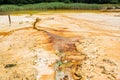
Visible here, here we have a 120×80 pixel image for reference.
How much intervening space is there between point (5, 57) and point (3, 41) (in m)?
3.50

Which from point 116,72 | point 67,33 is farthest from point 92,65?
point 67,33

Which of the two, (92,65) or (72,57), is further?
(72,57)

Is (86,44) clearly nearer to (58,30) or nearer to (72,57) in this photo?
(72,57)

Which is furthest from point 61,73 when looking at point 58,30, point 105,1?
point 105,1

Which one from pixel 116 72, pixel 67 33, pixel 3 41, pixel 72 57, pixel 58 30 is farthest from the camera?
pixel 58 30

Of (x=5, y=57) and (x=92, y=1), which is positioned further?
(x=92, y=1)

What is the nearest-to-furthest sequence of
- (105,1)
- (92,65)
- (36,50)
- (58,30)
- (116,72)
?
(116,72), (92,65), (36,50), (58,30), (105,1)

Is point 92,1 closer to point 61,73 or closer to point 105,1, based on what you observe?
point 105,1

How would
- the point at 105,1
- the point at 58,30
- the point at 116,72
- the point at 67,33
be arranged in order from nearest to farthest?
the point at 116,72, the point at 67,33, the point at 58,30, the point at 105,1

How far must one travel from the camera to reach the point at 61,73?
8773mm

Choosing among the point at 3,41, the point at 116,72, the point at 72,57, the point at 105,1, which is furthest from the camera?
the point at 105,1

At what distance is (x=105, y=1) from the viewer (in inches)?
1960

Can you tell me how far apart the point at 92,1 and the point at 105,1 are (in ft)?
9.37

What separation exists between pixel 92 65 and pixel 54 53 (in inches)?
95.3
